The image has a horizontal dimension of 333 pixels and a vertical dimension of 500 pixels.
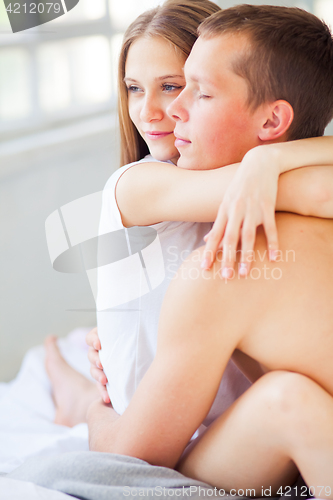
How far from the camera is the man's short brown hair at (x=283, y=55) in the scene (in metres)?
0.99

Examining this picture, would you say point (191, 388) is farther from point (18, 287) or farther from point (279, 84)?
point (18, 287)

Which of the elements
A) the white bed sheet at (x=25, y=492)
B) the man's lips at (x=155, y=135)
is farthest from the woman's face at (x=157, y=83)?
the white bed sheet at (x=25, y=492)

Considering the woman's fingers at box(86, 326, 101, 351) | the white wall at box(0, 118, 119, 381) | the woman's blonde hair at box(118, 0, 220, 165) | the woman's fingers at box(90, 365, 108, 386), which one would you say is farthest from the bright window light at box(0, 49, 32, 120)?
the woman's fingers at box(90, 365, 108, 386)

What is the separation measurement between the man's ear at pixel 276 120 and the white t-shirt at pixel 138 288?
11.0 inches

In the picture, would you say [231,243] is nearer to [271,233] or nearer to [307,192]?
[271,233]

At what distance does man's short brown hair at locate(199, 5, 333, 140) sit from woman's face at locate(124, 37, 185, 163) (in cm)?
20

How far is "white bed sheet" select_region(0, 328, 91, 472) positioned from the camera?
1387 mm

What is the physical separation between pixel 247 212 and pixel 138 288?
1.30 ft

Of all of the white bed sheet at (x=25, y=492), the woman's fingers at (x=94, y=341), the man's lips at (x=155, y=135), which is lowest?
the woman's fingers at (x=94, y=341)

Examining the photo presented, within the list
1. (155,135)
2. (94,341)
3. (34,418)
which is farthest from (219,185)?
(34,418)

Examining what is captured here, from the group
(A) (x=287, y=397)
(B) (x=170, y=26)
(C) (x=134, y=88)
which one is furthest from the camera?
(C) (x=134, y=88)

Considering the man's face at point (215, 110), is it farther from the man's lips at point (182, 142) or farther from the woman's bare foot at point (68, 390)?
the woman's bare foot at point (68, 390)

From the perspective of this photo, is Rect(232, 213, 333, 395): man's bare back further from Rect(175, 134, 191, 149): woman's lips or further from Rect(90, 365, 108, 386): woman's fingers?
Rect(90, 365, 108, 386): woman's fingers

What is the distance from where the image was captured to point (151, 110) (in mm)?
1276
